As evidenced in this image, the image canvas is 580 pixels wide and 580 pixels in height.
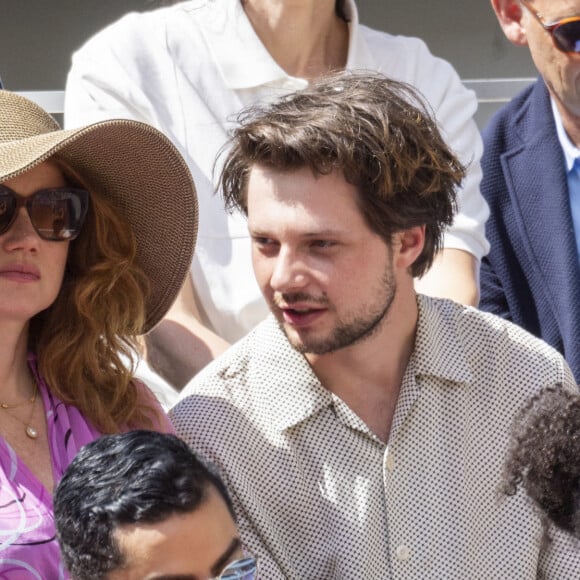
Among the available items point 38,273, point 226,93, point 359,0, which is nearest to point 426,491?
point 38,273

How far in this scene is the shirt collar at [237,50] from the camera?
3.31m

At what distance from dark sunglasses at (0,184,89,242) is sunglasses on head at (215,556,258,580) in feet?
2.55

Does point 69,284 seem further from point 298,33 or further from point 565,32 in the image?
point 565,32

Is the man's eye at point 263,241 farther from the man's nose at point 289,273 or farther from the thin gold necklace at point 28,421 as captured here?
the thin gold necklace at point 28,421

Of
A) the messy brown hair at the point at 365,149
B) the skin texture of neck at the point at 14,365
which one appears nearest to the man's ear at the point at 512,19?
the messy brown hair at the point at 365,149

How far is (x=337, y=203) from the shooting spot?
2.72 meters

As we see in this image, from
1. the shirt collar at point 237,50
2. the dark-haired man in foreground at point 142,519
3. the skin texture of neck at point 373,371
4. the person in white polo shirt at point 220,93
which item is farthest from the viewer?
the shirt collar at point 237,50

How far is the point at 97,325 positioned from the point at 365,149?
65cm

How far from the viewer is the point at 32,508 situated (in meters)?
2.34

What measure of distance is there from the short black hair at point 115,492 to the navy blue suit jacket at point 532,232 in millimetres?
1717

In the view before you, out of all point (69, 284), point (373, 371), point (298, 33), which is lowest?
point (373, 371)

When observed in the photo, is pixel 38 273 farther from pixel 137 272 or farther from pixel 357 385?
pixel 357 385

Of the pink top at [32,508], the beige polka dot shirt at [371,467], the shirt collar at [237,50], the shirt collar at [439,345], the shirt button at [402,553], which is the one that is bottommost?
the shirt button at [402,553]

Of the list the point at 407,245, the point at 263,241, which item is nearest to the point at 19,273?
the point at 263,241
